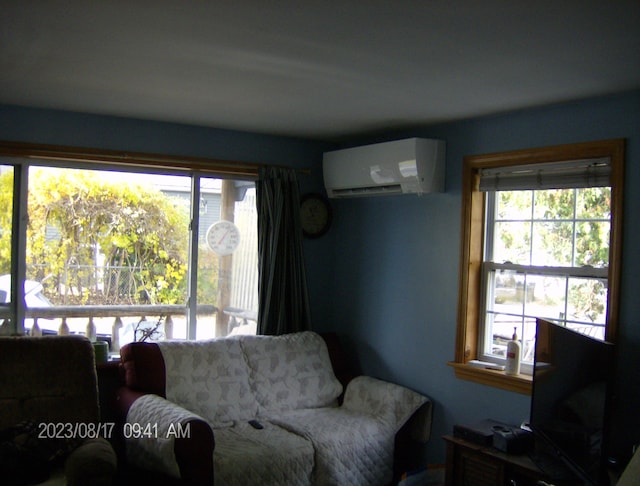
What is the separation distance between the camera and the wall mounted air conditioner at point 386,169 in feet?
13.0

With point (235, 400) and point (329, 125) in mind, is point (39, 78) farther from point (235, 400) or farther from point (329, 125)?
point (235, 400)

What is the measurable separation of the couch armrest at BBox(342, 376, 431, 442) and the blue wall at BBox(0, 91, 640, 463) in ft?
0.26

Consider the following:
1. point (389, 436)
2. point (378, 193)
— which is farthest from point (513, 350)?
point (378, 193)

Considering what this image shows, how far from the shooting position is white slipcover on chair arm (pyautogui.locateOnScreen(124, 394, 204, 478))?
10.0ft

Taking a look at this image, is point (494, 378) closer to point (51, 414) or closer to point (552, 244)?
point (552, 244)

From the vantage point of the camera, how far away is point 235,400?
13.0ft

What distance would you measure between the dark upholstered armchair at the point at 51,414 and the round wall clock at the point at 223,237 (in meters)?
1.29

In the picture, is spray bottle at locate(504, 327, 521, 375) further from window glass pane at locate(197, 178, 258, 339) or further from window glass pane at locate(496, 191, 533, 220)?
window glass pane at locate(197, 178, 258, 339)

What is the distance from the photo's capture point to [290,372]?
4.25 m

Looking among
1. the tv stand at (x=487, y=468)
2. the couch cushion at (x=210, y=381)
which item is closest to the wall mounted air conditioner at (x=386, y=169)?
the couch cushion at (x=210, y=381)

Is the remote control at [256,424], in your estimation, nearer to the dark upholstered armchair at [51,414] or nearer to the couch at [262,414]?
the couch at [262,414]

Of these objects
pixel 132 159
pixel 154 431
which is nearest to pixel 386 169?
pixel 132 159

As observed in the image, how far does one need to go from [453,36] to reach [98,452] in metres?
2.29

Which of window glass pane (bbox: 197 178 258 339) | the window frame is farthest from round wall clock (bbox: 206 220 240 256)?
the window frame
